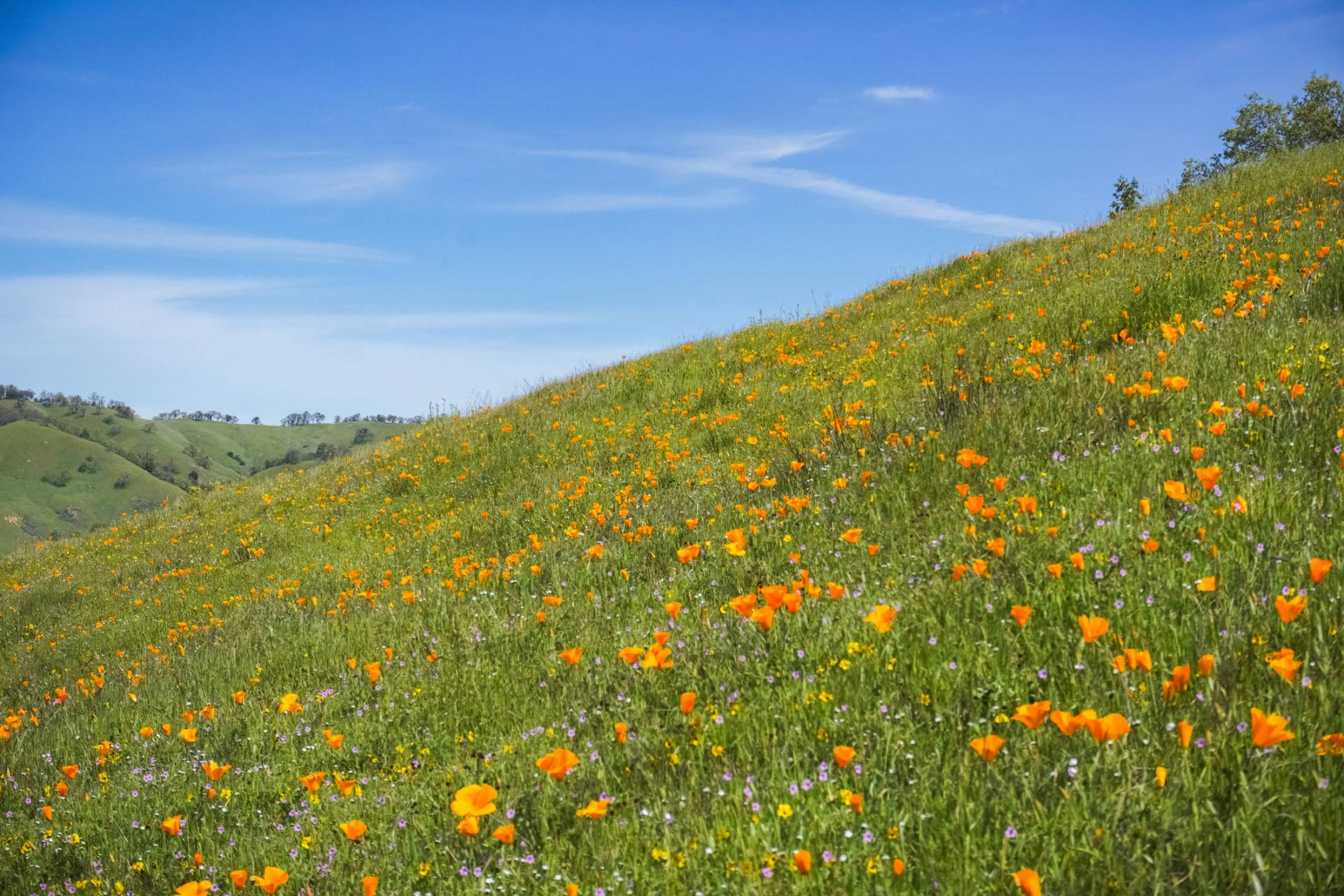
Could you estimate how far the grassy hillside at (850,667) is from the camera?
2.21m

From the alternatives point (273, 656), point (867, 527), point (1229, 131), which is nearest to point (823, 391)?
point (867, 527)

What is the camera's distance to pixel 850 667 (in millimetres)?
3086

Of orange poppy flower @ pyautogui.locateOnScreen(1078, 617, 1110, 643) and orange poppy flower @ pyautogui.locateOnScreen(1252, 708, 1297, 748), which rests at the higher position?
orange poppy flower @ pyautogui.locateOnScreen(1078, 617, 1110, 643)

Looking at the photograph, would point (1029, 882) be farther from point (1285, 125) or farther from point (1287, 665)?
point (1285, 125)

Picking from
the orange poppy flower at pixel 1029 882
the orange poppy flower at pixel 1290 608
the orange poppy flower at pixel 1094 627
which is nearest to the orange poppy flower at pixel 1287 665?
the orange poppy flower at pixel 1290 608

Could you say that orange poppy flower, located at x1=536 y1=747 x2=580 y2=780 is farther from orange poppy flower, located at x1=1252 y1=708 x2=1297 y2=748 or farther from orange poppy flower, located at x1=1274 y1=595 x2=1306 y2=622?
orange poppy flower, located at x1=1274 y1=595 x2=1306 y2=622

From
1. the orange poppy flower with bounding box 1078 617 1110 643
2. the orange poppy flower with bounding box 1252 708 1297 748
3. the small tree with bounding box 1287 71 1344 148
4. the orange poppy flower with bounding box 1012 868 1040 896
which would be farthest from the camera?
the small tree with bounding box 1287 71 1344 148

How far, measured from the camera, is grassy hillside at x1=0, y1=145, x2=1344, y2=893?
7.23 ft

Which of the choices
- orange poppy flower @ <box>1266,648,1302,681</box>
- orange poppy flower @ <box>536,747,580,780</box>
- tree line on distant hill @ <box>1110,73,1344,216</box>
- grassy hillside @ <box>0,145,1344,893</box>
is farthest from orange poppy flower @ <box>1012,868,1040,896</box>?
tree line on distant hill @ <box>1110,73,1344,216</box>

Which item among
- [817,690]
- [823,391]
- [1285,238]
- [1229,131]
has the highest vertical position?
[1229,131]

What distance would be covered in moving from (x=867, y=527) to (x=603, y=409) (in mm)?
8109

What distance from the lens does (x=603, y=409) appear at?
40.5 ft

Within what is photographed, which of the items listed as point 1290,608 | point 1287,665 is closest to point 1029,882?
point 1287,665

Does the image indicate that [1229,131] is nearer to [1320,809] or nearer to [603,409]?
[603,409]
